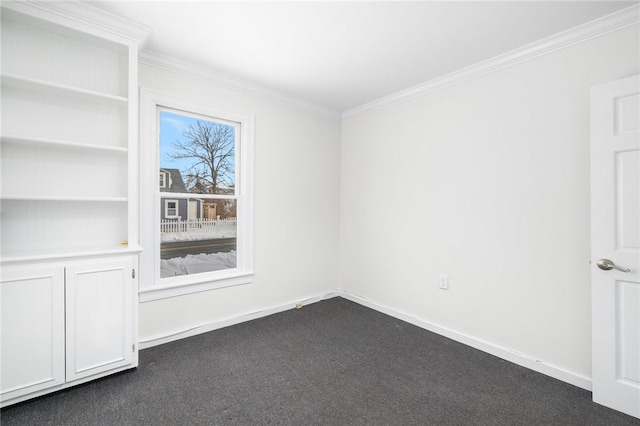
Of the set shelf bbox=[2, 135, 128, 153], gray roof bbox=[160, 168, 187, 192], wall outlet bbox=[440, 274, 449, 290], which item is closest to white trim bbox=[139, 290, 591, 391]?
wall outlet bbox=[440, 274, 449, 290]

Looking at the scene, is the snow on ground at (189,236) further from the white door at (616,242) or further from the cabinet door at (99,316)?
the white door at (616,242)

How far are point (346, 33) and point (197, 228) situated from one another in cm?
217

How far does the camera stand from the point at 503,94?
2473 millimetres

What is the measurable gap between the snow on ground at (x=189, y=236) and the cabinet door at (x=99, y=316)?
25.8 inches

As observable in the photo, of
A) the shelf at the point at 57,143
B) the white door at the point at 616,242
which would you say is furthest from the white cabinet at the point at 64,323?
the white door at the point at 616,242

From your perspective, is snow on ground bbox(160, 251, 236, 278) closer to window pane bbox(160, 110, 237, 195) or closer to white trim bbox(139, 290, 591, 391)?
white trim bbox(139, 290, 591, 391)

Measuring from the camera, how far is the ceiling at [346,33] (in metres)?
1.91

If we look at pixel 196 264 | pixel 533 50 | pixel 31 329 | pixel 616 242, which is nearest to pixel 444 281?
pixel 616 242

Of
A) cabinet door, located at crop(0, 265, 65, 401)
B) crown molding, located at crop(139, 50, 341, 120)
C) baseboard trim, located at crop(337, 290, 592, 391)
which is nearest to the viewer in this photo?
cabinet door, located at crop(0, 265, 65, 401)

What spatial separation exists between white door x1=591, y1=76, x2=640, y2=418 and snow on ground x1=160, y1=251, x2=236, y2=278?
9.82 feet

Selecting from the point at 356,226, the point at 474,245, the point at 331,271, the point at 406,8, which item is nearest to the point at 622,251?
the point at 474,245

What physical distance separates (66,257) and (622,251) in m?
3.43

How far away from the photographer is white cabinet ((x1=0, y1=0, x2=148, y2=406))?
179 centimetres

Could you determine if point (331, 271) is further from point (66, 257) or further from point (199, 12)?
point (199, 12)
